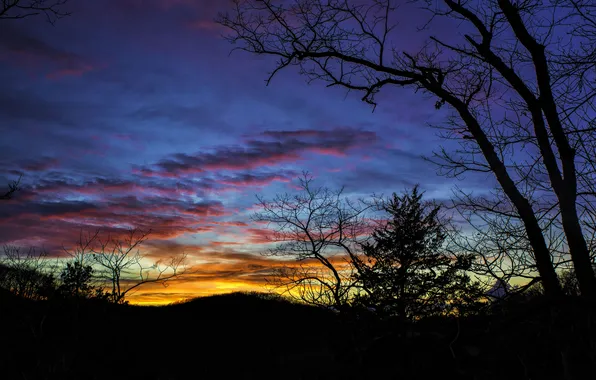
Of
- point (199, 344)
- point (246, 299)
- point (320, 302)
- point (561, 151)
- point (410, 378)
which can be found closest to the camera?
point (410, 378)

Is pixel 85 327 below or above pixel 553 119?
below

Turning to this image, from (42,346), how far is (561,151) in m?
8.16

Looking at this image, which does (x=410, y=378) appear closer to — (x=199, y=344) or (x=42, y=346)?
(x=42, y=346)

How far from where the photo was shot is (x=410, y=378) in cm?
198

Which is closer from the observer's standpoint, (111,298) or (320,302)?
Answer: (111,298)

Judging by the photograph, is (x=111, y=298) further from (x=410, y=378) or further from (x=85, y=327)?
(x=410, y=378)

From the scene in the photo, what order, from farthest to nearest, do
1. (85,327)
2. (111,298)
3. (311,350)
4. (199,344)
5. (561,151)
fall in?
(199,344) → (111,298) → (561,151) → (85,327) → (311,350)

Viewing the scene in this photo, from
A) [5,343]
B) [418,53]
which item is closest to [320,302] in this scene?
[418,53]

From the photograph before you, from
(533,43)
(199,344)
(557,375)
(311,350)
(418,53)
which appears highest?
(418,53)

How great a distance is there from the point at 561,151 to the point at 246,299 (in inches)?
1264

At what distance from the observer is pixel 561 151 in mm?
7582

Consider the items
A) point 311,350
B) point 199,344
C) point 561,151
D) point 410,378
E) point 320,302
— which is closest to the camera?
point 410,378

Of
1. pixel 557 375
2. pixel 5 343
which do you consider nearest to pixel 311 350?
pixel 557 375

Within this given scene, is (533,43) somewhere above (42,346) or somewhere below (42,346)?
above
